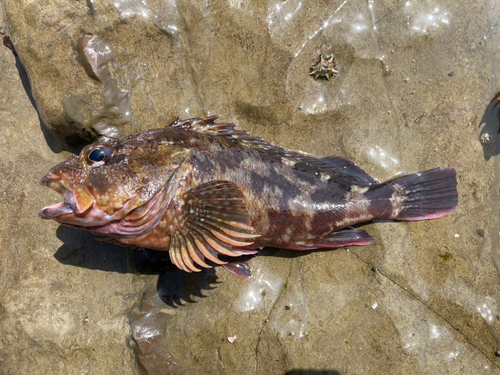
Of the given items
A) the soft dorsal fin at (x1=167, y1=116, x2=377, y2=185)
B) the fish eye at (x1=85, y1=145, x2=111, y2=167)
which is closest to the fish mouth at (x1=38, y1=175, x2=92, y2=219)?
the fish eye at (x1=85, y1=145, x2=111, y2=167)

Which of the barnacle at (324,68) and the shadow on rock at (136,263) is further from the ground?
the barnacle at (324,68)

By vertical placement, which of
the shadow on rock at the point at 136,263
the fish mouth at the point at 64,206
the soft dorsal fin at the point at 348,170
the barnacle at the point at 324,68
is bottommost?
the shadow on rock at the point at 136,263

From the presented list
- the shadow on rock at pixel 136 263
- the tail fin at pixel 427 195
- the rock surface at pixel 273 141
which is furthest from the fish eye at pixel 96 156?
the tail fin at pixel 427 195

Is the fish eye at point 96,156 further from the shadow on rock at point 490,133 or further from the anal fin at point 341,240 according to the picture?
the shadow on rock at point 490,133

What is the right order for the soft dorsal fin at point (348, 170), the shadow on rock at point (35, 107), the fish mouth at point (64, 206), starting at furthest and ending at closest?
the shadow on rock at point (35, 107), the soft dorsal fin at point (348, 170), the fish mouth at point (64, 206)

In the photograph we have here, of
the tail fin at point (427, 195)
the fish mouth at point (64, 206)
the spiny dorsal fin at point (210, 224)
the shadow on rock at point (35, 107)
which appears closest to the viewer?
the fish mouth at point (64, 206)
